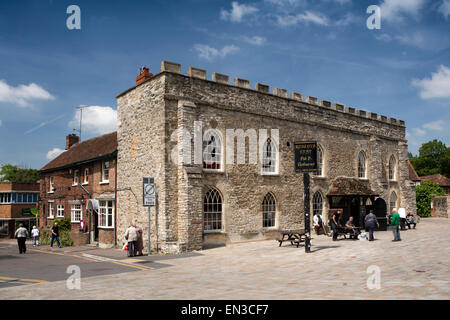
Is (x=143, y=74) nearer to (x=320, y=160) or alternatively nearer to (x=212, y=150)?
(x=212, y=150)

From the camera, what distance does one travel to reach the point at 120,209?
20.2m

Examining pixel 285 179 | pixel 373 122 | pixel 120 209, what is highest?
pixel 373 122

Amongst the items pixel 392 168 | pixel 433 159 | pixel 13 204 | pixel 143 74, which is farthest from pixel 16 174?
pixel 433 159

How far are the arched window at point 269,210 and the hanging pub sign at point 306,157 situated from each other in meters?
5.13

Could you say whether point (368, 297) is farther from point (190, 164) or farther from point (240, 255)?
point (190, 164)

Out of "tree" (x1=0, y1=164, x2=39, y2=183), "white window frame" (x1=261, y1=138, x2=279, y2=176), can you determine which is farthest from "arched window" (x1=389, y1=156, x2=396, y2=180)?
"tree" (x1=0, y1=164, x2=39, y2=183)

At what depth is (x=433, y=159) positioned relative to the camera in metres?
66.9

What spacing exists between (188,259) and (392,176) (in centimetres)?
2050

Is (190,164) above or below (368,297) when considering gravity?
above

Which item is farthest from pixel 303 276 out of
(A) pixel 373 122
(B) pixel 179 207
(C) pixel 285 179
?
(A) pixel 373 122

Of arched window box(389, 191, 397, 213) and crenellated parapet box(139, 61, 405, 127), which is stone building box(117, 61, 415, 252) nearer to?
crenellated parapet box(139, 61, 405, 127)

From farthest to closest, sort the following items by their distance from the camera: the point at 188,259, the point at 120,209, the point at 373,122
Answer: the point at 373,122, the point at 120,209, the point at 188,259

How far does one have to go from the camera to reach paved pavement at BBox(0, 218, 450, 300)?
810cm

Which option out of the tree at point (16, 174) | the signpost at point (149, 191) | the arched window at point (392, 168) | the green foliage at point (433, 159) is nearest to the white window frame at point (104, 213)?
the signpost at point (149, 191)
